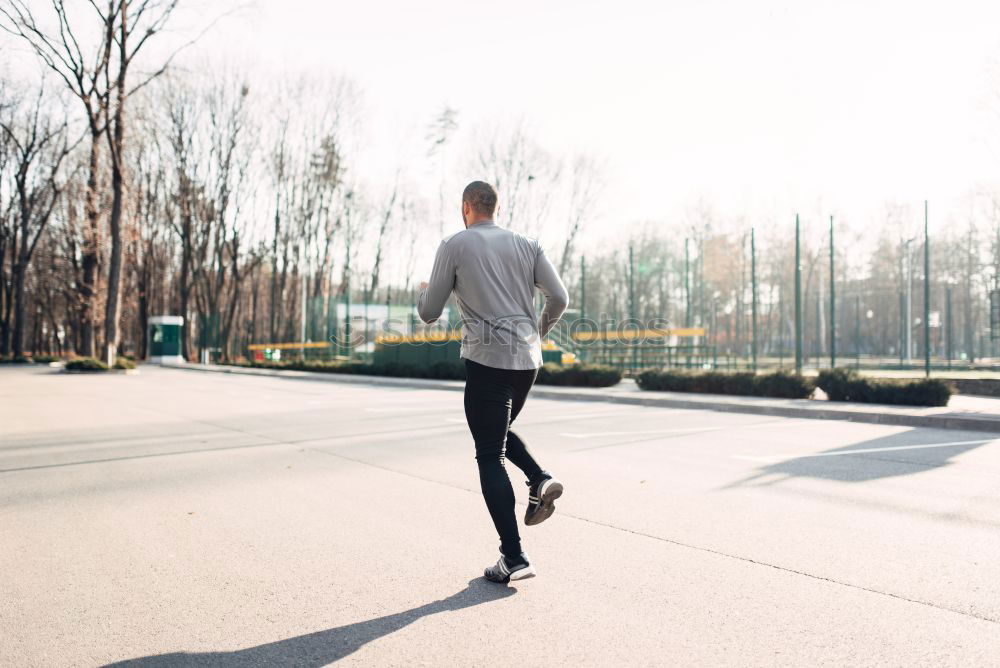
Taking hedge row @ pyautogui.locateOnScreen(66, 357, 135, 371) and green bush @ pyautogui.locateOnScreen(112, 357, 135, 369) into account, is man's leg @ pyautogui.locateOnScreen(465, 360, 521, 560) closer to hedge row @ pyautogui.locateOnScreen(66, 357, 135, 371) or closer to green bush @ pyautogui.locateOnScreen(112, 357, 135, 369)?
hedge row @ pyautogui.locateOnScreen(66, 357, 135, 371)

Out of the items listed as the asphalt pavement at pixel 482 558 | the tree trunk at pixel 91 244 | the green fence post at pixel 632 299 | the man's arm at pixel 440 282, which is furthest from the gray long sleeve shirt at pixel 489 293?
the tree trunk at pixel 91 244

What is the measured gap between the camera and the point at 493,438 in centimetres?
355

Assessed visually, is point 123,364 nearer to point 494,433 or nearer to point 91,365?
point 91,365

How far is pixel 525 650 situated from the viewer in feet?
9.18

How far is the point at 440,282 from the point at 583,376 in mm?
16068

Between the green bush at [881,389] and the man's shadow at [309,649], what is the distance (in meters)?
12.5

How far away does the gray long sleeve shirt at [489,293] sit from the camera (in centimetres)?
358

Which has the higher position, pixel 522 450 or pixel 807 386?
pixel 522 450

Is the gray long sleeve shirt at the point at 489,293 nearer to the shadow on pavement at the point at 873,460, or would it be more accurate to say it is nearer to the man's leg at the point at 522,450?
the man's leg at the point at 522,450

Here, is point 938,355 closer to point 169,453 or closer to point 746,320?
point 746,320

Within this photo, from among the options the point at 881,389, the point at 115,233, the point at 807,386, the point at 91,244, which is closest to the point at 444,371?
the point at 807,386

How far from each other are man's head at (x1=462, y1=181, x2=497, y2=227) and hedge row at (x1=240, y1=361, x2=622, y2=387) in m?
11.9

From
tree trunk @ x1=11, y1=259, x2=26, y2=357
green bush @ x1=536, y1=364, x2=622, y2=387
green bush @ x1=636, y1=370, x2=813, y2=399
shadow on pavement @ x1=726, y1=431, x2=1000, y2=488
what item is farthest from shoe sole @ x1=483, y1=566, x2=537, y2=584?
tree trunk @ x1=11, y1=259, x2=26, y2=357

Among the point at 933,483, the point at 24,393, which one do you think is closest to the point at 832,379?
the point at 933,483
